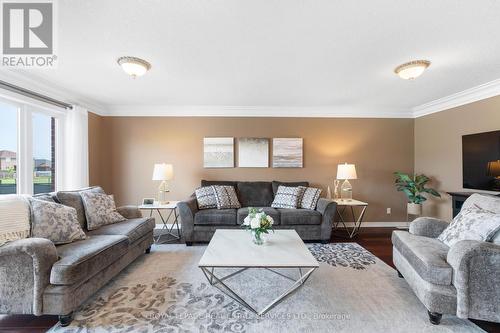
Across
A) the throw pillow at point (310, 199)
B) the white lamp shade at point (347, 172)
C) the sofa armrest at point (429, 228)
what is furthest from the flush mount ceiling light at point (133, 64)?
the sofa armrest at point (429, 228)

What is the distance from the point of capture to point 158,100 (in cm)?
402

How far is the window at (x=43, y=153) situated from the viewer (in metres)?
3.21

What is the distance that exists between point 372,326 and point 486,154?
3.11 m

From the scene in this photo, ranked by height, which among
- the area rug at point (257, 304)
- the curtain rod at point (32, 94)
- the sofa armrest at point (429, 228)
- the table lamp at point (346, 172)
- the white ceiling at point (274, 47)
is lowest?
the area rug at point (257, 304)

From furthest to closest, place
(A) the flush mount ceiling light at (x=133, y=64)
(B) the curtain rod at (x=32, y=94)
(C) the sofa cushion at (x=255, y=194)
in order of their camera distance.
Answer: (C) the sofa cushion at (x=255, y=194) → (B) the curtain rod at (x=32, y=94) → (A) the flush mount ceiling light at (x=133, y=64)

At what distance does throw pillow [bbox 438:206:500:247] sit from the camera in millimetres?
1880

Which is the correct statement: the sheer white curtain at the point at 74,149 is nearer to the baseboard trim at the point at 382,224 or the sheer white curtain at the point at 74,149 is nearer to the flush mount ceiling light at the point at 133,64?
the flush mount ceiling light at the point at 133,64

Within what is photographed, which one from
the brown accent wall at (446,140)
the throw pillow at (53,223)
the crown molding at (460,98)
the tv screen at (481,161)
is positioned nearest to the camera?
the throw pillow at (53,223)

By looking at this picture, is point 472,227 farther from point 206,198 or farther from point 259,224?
point 206,198

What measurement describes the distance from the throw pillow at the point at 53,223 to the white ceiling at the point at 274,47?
62.3 inches

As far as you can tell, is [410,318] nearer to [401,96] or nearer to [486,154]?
[486,154]

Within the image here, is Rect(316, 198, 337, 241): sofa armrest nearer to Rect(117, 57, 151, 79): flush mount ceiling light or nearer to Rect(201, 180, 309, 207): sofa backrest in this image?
Rect(201, 180, 309, 207): sofa backrest

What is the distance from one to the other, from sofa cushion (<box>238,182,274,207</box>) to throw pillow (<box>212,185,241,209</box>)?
0.18m

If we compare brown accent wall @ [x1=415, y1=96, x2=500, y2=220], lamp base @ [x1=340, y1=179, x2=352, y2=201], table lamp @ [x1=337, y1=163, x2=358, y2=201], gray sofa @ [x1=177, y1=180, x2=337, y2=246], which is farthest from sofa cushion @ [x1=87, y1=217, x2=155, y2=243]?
brown accent wall @ [x1=415, y1=96, x2=500, y2=220]
